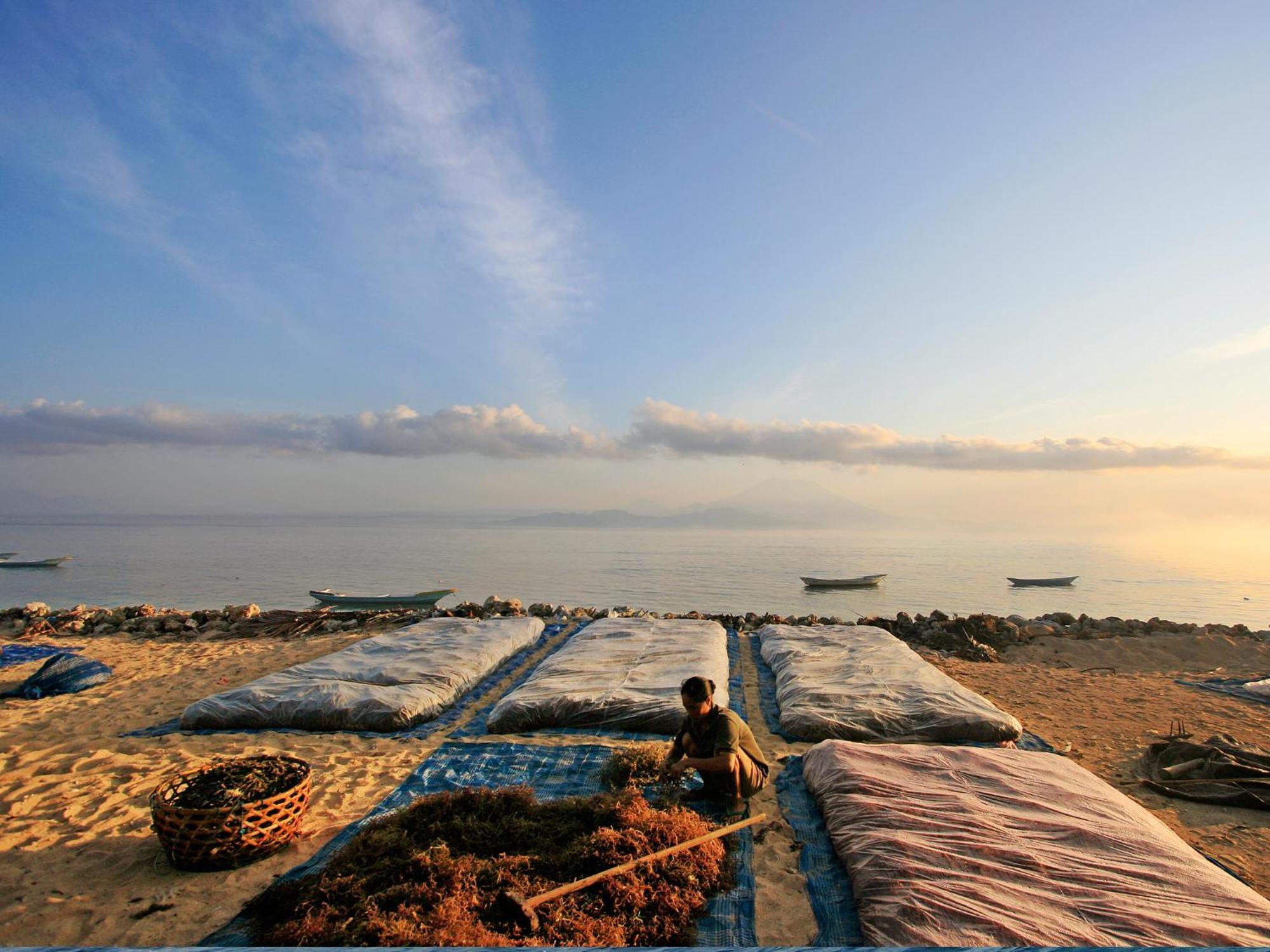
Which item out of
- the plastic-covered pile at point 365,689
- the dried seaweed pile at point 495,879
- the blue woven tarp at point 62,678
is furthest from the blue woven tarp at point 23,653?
the dried seaweed pile at point 495,879

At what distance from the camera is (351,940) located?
252 cm

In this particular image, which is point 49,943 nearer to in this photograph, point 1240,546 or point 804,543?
point 804,543

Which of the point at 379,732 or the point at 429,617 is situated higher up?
the point at 379,732

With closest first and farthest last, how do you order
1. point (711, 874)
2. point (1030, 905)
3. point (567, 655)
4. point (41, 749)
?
1. point (1030, 905)
2. point (711, 874)
3. point (41, 749)
4. point (567, 655)

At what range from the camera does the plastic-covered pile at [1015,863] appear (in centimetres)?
254

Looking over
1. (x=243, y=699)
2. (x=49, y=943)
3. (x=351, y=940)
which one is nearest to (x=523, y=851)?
(x=351, y=940)

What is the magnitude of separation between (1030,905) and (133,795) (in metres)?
5.05

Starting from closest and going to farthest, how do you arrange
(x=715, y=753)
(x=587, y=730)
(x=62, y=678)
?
(x=715, y=753), (x=587, y=730), (x=62, y=678)

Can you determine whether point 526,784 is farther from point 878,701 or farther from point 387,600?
point 387,600

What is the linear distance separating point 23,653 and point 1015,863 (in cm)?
1079

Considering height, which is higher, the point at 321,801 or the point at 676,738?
the point at 676,738

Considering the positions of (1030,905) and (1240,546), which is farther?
(1240,546)

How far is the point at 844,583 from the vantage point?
2252 cm

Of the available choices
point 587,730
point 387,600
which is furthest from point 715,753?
point 387,600
